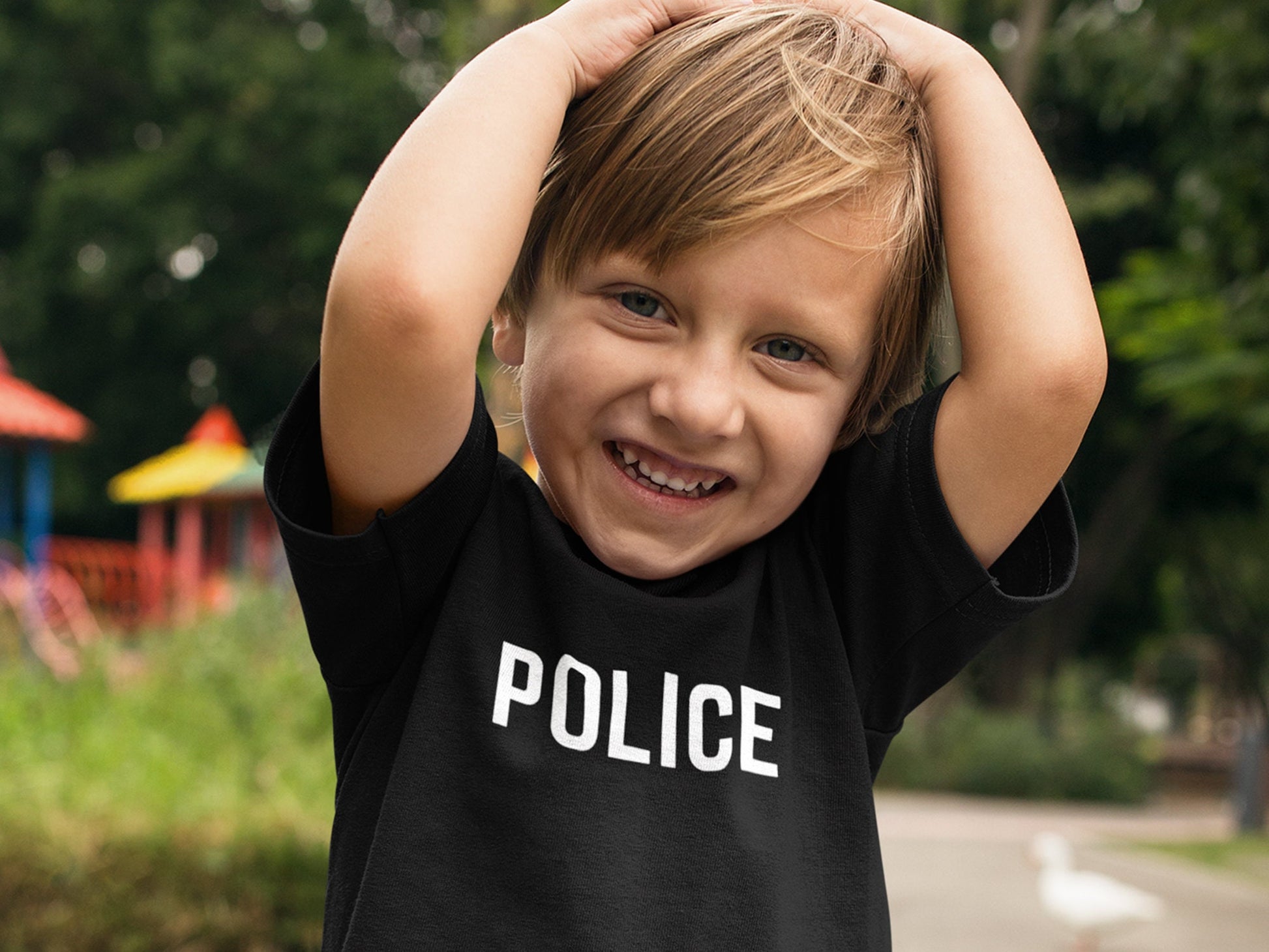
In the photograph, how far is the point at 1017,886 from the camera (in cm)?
770

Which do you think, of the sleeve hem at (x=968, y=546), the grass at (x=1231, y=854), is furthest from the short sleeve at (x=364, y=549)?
the grass at (x=1231, y=854)

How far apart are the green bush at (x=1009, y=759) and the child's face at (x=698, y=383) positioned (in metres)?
13.3

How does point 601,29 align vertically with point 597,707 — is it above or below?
above

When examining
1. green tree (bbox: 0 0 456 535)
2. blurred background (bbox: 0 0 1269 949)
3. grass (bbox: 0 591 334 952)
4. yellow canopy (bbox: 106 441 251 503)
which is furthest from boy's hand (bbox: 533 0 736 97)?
green tree (bbox: 0 0 456 535)

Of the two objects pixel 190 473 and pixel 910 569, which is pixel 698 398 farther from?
pixel 190 473

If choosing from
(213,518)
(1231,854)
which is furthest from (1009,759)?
(213,518)

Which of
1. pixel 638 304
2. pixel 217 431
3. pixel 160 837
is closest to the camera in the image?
pixel 638 304

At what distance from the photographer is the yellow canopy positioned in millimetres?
16047

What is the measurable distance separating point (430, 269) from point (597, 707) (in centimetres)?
38

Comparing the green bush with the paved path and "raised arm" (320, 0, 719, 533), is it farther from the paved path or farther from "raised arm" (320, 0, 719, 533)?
"raised arm" (320, 0, 719, 533)

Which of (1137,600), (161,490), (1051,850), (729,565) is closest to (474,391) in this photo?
(729,565)

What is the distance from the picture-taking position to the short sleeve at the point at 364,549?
3.64 ft

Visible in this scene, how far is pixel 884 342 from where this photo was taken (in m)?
1.24

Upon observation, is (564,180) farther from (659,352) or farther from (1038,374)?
(1038,374)
